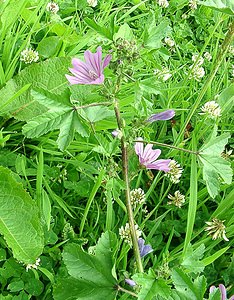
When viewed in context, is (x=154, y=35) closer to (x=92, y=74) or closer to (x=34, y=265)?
(x=92, y=74)

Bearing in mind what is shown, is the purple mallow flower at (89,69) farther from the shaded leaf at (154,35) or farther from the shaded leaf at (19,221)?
the shaded leaf at (19,221)

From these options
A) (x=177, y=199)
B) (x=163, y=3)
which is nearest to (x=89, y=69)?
(x=177, y=199)

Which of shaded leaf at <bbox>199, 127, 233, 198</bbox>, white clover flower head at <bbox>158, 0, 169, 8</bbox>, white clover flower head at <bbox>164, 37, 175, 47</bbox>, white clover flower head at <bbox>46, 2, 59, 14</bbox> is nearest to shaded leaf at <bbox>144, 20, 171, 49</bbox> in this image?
shaded leaf at <bbox>199, 127, 233, 198</bbox>

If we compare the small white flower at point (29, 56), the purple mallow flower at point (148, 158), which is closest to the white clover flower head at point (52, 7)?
the small white flower at point (29, 56)

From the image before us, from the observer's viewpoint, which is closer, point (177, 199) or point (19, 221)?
point (19, 221)

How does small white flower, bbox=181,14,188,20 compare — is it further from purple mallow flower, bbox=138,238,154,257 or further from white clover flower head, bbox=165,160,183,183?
purple mallow flower, bbox=138,238,154,257
